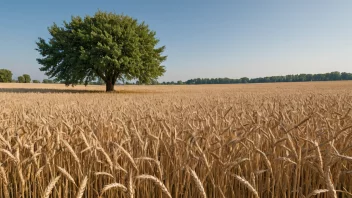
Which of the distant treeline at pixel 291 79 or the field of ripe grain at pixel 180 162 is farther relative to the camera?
the distant treeline at pixel 291 79

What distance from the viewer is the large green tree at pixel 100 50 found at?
21344 mm

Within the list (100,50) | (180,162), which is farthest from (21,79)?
(180,162)

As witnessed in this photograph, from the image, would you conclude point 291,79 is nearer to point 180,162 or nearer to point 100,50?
point 100,50

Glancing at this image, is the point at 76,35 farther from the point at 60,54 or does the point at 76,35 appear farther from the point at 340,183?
the point at 340,183

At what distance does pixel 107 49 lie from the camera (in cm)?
2061

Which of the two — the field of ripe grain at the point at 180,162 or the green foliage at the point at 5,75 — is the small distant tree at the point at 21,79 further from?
the field of ripe grain at the point at 180,162

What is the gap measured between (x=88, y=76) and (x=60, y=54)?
144 inches

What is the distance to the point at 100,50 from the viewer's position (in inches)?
840

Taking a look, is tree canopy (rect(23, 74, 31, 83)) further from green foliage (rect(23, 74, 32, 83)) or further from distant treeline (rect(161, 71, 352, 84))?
distant treeline (rect(161, 71, 352, 84))

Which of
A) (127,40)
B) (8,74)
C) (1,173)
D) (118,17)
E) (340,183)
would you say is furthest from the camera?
(8,74)

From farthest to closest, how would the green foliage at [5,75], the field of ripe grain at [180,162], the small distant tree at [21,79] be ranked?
the small distant tree at [21,79] → the green foliage at [5,75] → the field of ripe grain at [180,162]

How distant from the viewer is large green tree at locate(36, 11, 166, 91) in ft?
70.0

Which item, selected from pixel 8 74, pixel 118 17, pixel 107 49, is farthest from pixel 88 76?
pixel 8 74

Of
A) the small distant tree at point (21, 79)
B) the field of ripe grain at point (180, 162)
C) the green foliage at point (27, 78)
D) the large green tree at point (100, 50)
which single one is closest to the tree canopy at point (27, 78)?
the green foliage at point (27, 78)
